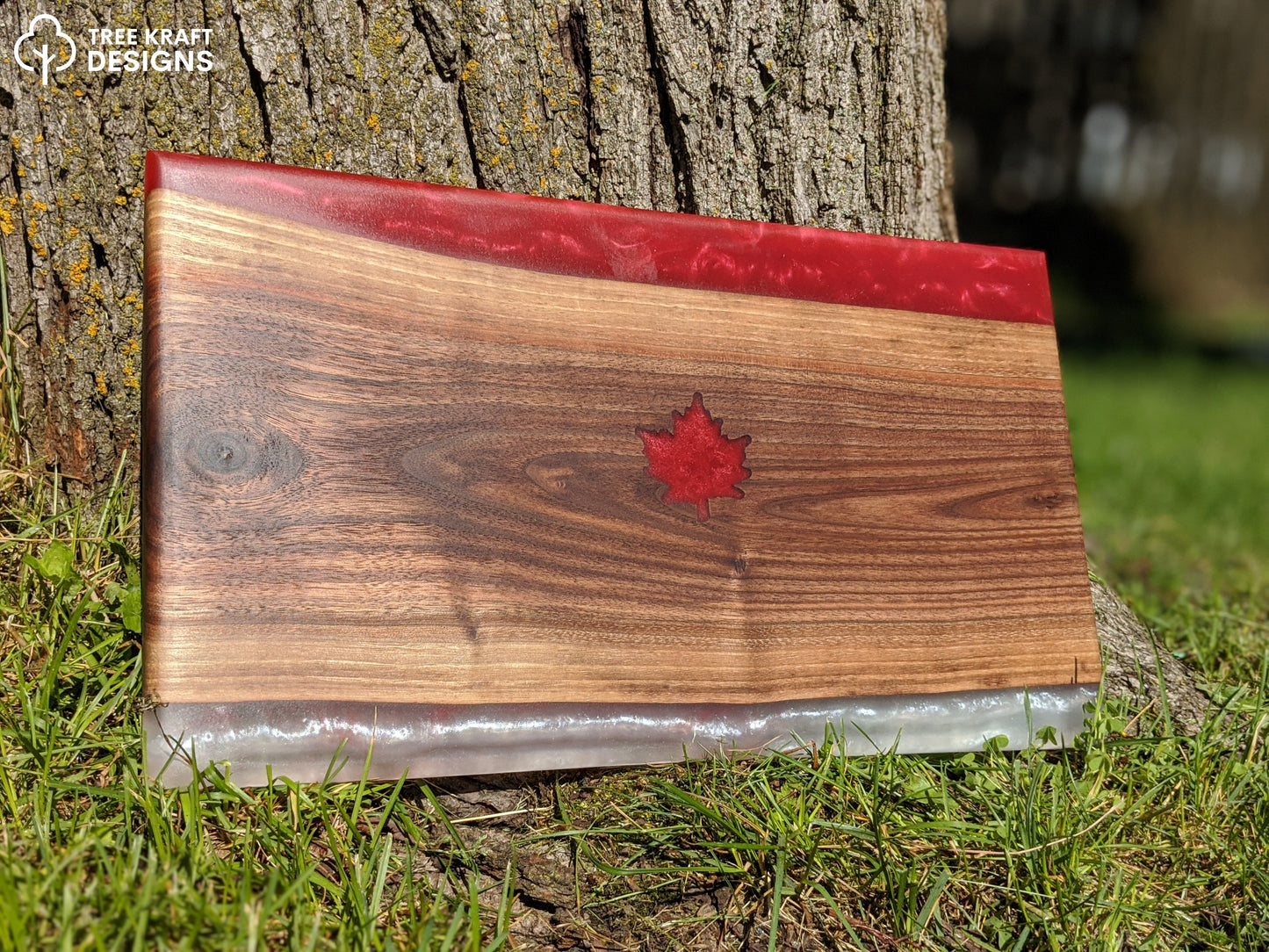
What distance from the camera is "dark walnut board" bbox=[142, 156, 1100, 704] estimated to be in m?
1.18

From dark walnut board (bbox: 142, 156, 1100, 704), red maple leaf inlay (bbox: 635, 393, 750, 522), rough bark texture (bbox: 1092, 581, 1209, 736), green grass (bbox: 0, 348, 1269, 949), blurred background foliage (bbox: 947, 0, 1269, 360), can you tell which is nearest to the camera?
green grass (bbox: 0, 348, 1269, 949)

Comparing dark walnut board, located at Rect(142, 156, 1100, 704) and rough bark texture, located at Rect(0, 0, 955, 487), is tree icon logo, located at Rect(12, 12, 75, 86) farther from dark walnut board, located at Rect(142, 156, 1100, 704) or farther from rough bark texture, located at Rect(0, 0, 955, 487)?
dark walnut board, located at Rect(142, 156, 1100, 704)

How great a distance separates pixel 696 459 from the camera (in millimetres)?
1377

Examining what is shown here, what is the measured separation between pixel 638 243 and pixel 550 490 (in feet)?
1.27

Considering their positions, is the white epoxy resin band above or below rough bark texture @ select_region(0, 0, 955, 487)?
below

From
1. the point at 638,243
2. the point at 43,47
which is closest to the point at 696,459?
the point at 638,243

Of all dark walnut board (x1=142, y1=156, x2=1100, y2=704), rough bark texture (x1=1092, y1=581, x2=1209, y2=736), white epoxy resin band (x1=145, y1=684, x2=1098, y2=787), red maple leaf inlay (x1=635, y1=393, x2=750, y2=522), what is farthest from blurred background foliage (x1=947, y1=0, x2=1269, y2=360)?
red maple leaf inlay (x1=635, y1=393, x2=750, y2=522)

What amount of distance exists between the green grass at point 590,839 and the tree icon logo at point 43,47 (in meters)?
0.57

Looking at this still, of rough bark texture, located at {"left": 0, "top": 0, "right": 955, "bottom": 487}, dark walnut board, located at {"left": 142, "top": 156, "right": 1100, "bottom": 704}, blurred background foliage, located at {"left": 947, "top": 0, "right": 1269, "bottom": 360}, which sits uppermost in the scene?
blurred background foliage, located at {"left": 947, "top": 0, "right": 1269, "bottom": 360}

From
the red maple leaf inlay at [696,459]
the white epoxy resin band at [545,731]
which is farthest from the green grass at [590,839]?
the red maple leaf inlay at [696,459]

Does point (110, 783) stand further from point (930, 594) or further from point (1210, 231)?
point (1210, 231)

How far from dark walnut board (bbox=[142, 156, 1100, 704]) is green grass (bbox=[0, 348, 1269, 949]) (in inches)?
5.6

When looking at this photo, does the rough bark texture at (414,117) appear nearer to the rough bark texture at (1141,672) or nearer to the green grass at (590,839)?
the green grass at (590,839)

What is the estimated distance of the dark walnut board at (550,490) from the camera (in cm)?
118
